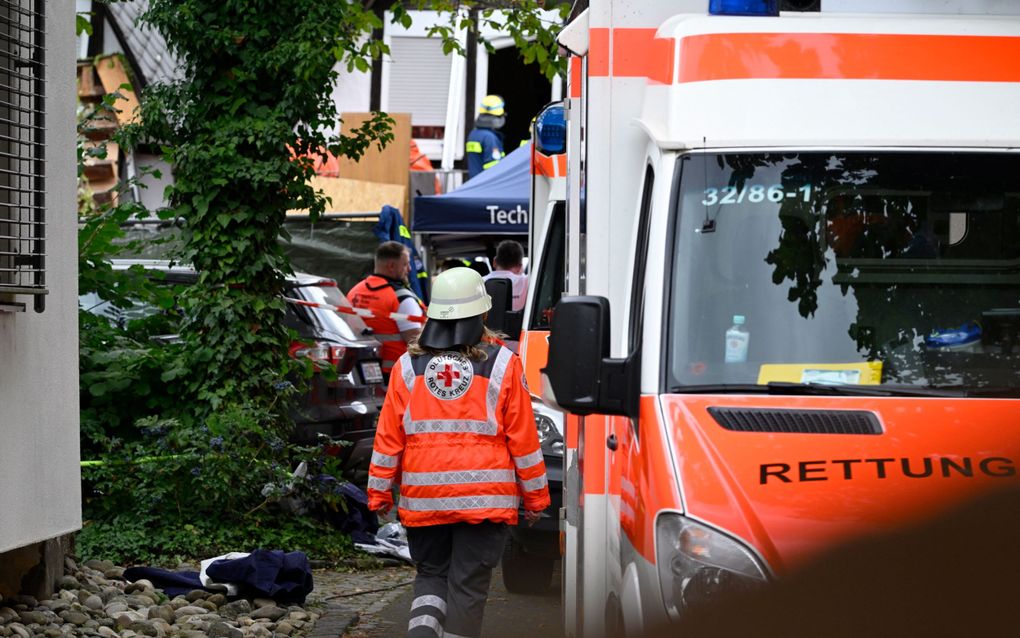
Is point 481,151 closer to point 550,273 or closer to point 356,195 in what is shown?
point 356,195

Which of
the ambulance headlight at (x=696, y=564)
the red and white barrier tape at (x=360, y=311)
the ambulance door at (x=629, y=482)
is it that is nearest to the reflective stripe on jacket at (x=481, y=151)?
the red and white barrier tape at (x=360, y=311)

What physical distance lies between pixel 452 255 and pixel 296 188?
25.1 feet

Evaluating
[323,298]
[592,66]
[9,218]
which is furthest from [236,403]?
[592,66]

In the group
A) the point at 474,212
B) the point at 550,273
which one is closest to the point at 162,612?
the point at 550,273

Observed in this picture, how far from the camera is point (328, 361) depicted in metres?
11.5

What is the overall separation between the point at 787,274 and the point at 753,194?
315 mm

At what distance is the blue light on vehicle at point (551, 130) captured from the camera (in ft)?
29.1

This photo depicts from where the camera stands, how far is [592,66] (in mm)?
5660

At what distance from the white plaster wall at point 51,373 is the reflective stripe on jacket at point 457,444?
183 cm

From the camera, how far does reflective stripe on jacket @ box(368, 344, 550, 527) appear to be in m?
6.09

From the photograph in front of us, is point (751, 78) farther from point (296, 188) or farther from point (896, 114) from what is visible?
point (296, 188)

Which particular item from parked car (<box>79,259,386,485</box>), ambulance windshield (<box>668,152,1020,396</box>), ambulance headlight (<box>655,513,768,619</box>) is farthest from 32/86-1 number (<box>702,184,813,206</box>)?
parked car (<box>79,259,386,485</box>)

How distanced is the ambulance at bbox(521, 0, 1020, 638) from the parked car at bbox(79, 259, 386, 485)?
5909 mm

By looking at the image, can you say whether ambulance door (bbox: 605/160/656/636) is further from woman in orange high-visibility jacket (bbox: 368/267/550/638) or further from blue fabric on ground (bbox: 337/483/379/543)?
blue fabric on ground (bbox: 337/483/379/543)
